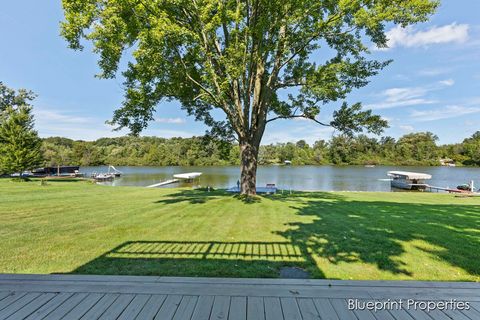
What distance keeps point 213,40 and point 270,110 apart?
4767 millimetres

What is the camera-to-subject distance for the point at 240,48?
842cm

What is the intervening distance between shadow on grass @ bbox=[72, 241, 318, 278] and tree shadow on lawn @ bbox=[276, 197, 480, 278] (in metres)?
0.60

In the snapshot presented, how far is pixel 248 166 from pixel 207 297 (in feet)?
27.3

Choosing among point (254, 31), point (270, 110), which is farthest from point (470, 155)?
point (254, 31)

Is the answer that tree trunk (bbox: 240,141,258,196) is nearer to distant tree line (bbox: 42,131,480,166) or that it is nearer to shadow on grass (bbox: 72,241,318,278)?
shadow on grass (bbox: 72,241,318,278)

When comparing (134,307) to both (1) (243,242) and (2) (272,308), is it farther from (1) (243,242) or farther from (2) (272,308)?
(1) (243,242)

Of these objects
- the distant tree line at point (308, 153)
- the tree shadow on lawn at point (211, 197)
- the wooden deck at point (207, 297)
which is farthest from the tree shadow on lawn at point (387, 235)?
the distant tree line at point (308, 153)

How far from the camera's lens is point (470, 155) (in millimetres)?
67875

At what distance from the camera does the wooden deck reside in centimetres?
226

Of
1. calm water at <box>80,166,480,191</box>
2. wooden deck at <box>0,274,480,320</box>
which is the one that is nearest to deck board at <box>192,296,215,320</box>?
wooden deck at <box>0,274,480,320</box>

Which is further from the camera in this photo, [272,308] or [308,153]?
[308,153]

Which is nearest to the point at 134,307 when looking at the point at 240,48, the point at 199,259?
the point at 199,259

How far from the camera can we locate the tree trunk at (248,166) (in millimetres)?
10688

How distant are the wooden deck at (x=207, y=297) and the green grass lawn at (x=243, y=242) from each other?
0.65 m
